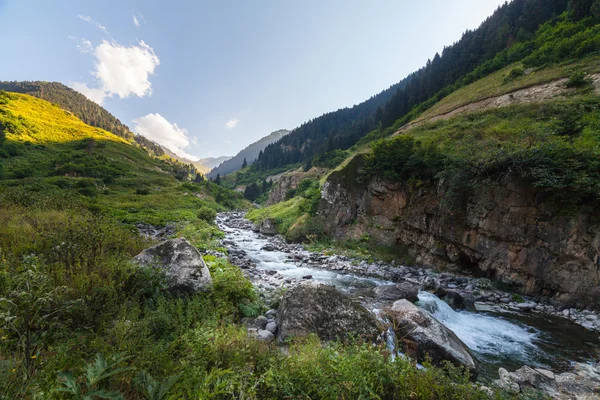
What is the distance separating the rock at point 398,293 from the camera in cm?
981

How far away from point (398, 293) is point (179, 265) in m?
8.90

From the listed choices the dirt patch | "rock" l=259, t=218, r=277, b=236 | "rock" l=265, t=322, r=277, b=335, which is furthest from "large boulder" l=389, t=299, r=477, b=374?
the dirt patch

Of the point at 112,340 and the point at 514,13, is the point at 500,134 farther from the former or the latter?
the point at 514,13

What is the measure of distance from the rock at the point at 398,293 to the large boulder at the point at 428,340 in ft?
9.90

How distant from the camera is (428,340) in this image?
6004mm

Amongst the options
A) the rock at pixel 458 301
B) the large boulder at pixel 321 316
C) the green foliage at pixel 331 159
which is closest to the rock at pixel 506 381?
the large boulder at pixel 321 316

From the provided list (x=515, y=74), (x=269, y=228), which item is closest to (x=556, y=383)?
(x=269, y=228)

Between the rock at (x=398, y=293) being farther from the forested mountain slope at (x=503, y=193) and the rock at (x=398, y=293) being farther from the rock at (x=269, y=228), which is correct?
the rock at (x=269, y=228)

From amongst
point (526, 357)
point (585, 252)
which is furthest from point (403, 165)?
point (526, 357)

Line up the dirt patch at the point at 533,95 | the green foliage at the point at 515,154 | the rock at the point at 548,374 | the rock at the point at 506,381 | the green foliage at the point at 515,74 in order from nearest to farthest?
the rock at the point at 506,381
the rock at the point at 548,374
the green foliage at the point at 515,154
the dirt patch at the point at 533,95
the green foliage at the point at 515,74

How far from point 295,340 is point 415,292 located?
24.0ft

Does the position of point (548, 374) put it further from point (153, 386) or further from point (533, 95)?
point (533, 95)

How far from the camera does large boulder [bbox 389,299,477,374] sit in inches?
227

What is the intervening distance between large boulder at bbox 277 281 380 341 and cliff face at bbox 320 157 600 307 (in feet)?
34.1
